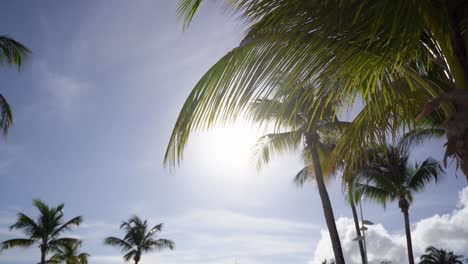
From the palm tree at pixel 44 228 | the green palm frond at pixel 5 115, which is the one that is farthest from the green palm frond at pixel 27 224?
the green palm frond at pixel 5 115

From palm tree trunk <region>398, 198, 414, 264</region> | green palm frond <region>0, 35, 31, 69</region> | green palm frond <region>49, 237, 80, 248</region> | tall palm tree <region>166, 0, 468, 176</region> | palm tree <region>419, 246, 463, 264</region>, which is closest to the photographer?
Result: tall palm tree <region>166, 0, 468, 176</region>

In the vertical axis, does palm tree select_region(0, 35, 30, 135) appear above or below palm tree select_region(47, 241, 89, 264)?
above

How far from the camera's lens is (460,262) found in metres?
52.4

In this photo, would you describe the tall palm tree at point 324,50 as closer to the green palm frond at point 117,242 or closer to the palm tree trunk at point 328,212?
the palm tree trunk at point 328,212

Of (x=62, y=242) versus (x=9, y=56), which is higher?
(x=9, y=56)

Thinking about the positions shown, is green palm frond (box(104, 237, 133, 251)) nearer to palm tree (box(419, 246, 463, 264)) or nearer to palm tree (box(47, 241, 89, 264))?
palm tree (box(47, 241, 89, 264))

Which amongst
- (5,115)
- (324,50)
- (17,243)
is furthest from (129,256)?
(324,50)

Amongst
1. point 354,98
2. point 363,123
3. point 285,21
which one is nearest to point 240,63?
point 285,21

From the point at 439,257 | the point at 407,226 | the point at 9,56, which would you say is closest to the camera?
the point at 9,56

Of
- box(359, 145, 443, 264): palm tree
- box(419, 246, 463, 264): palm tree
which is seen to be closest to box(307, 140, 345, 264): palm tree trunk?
box(359, 145, 443, 264): palm tree

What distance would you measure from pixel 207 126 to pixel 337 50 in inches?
43.3

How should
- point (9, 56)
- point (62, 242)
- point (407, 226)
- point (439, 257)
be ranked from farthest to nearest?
point (439, 257) < point (62, 242) < point (407, 226) < point (9, 56)

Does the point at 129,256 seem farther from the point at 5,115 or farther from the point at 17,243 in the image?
the point at 5,115

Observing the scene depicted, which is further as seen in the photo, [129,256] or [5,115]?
[129,256]
